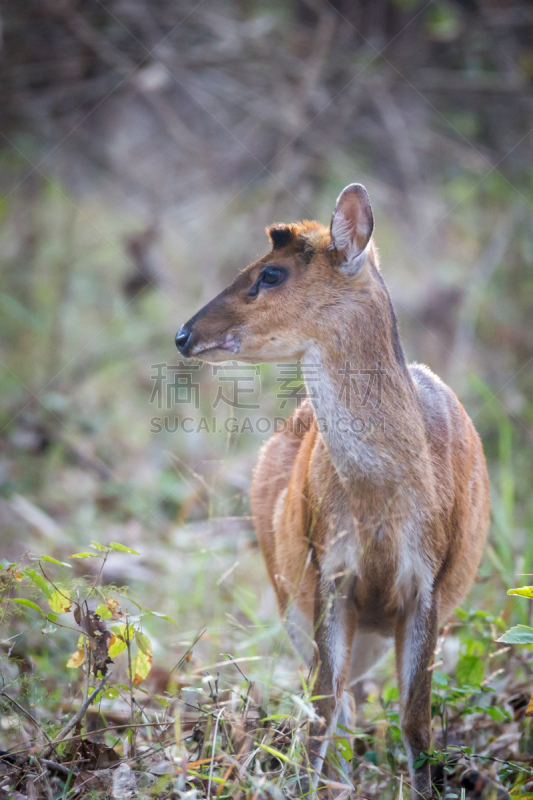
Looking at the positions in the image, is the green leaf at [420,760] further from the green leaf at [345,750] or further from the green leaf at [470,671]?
the green leaf at [470,671]

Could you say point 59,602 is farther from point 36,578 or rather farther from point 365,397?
point 365,397

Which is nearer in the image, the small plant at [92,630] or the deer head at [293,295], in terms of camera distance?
the small plant at [92,630]

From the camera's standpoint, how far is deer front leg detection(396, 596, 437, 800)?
A: 128 inches

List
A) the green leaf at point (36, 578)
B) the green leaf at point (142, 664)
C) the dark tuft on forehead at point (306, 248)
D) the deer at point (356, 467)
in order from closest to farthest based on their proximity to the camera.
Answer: the green leaf at point (36, 578)
the green leaf at point (142, 664)
the deer at point (356, 467)
the dark tuft on forehead at point (306, 248)

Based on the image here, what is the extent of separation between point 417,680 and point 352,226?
2081mm

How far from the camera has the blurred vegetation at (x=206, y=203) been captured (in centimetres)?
729

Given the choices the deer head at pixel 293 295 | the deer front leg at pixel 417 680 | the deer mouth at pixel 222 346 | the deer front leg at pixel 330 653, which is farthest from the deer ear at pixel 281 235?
the deer front leg at pixel 417 680

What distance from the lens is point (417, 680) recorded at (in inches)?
130

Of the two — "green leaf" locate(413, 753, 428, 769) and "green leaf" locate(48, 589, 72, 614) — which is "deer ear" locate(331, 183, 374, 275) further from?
"green leaf" locate(413, 753, 428, 769)

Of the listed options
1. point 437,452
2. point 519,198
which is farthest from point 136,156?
point 437,452

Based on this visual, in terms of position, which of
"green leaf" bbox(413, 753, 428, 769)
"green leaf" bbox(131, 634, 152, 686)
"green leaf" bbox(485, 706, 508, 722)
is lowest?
"green leaf" bbox(413, 753, 428, 769)

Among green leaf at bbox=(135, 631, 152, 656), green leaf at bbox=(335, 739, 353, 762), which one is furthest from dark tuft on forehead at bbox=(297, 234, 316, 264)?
green leaf at bbox=(335, 739, 353, 762)

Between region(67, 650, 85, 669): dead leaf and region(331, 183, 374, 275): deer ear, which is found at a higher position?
region(331, 183, 374, 275): deer ear

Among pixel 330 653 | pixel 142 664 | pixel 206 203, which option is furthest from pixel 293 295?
pixel 206 203
